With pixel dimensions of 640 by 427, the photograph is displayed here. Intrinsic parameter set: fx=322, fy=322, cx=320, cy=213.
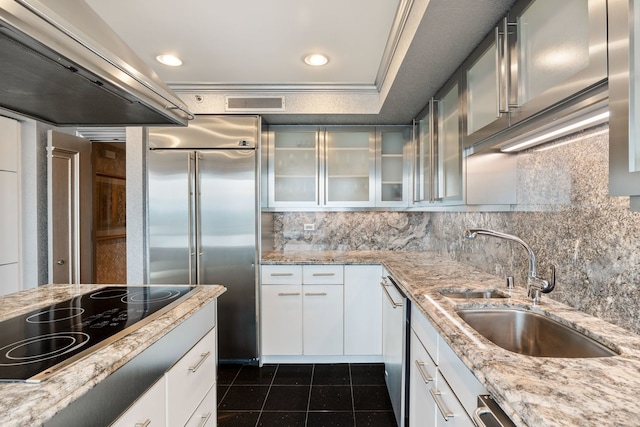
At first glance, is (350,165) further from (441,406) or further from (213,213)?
(441,406)

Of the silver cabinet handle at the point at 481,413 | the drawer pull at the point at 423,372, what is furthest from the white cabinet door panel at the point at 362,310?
the silver cabinet handle at the point at 481,413

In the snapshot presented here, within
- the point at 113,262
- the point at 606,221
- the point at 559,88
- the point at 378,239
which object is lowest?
the point at 113,262

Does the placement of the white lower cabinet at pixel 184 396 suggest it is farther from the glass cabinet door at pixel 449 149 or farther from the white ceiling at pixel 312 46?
the white ceiling at pixel 312 46

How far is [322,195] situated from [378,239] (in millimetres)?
794

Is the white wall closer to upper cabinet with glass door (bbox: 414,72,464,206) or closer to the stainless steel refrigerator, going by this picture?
the stainless steel refrigerator

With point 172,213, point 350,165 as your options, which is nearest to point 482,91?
point 350,165

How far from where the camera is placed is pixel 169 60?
231 centimetres

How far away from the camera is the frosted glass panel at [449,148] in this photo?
182 cm

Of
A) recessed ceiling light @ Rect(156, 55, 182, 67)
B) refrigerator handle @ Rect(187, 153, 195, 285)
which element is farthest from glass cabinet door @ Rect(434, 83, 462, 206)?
refrigerator handle @ Rect(187, 153, 195, 285)

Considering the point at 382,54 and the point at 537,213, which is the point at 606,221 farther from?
the point at 382,54

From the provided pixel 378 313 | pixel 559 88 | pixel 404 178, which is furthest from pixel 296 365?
pixel 559 88

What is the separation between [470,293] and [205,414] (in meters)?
1.38

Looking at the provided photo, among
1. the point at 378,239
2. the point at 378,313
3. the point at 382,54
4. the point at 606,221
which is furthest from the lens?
the point at 378,239

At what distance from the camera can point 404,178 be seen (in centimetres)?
318
